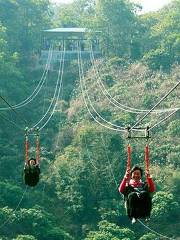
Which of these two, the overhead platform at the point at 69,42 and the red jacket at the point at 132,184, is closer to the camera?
the red jacket at the point at 132,184

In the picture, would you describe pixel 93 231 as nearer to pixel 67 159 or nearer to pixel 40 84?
pixel 67 159

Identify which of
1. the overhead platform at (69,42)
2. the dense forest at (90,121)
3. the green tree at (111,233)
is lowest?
→ the green tree at (111,233)

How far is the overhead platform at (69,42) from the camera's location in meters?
43.4

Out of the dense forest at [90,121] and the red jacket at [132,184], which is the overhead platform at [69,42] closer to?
the dense forest at [90,121]

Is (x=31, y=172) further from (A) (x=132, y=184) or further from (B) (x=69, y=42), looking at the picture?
(B) (x=69, y=42)

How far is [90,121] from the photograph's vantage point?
33.8m

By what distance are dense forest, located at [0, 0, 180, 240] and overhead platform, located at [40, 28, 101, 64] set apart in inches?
16.4

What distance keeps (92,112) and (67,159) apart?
17.3 ft

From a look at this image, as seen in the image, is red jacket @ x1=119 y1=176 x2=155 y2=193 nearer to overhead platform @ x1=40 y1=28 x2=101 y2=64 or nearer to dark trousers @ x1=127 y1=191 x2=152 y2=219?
dark trousers @ x1=127 y1=191 x2=152 y2=219

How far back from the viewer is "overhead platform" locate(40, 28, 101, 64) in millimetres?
43375

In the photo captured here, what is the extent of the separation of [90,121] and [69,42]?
12889mm

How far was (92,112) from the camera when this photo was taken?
114ft

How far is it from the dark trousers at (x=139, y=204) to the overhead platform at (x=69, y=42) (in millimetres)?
32257

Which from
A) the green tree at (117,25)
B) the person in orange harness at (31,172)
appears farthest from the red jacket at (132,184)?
the green tree at (117,25)
